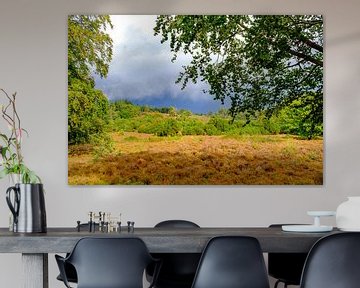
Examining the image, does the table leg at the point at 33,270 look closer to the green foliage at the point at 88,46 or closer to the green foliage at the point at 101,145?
the green foliage at the point at 101,145

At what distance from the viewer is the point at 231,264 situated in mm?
3873

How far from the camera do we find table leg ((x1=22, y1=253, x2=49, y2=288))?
3.89m

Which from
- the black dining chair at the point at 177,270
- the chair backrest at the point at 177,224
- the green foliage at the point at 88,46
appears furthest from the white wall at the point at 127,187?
the black dining chair at the point at 177,270

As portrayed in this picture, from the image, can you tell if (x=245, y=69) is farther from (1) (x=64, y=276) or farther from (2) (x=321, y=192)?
(1) (x=64, y=276)

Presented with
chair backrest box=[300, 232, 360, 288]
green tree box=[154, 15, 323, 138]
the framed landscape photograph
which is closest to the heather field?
the framed landscape photograph

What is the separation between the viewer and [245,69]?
6.23 meters

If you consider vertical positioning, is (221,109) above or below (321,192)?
above

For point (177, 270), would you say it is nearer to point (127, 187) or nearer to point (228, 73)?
point (127, 187)

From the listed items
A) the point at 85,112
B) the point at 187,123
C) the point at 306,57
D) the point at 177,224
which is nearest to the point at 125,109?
the point at 85,112

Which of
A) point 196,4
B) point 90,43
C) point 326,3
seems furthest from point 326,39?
point 90,43

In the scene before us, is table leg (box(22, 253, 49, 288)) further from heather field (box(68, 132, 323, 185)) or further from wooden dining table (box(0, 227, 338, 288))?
heather field (box(68, 132, 323, 185))

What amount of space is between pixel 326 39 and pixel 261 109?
750 mm

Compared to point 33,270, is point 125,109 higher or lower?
higher

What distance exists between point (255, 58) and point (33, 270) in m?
2.98
